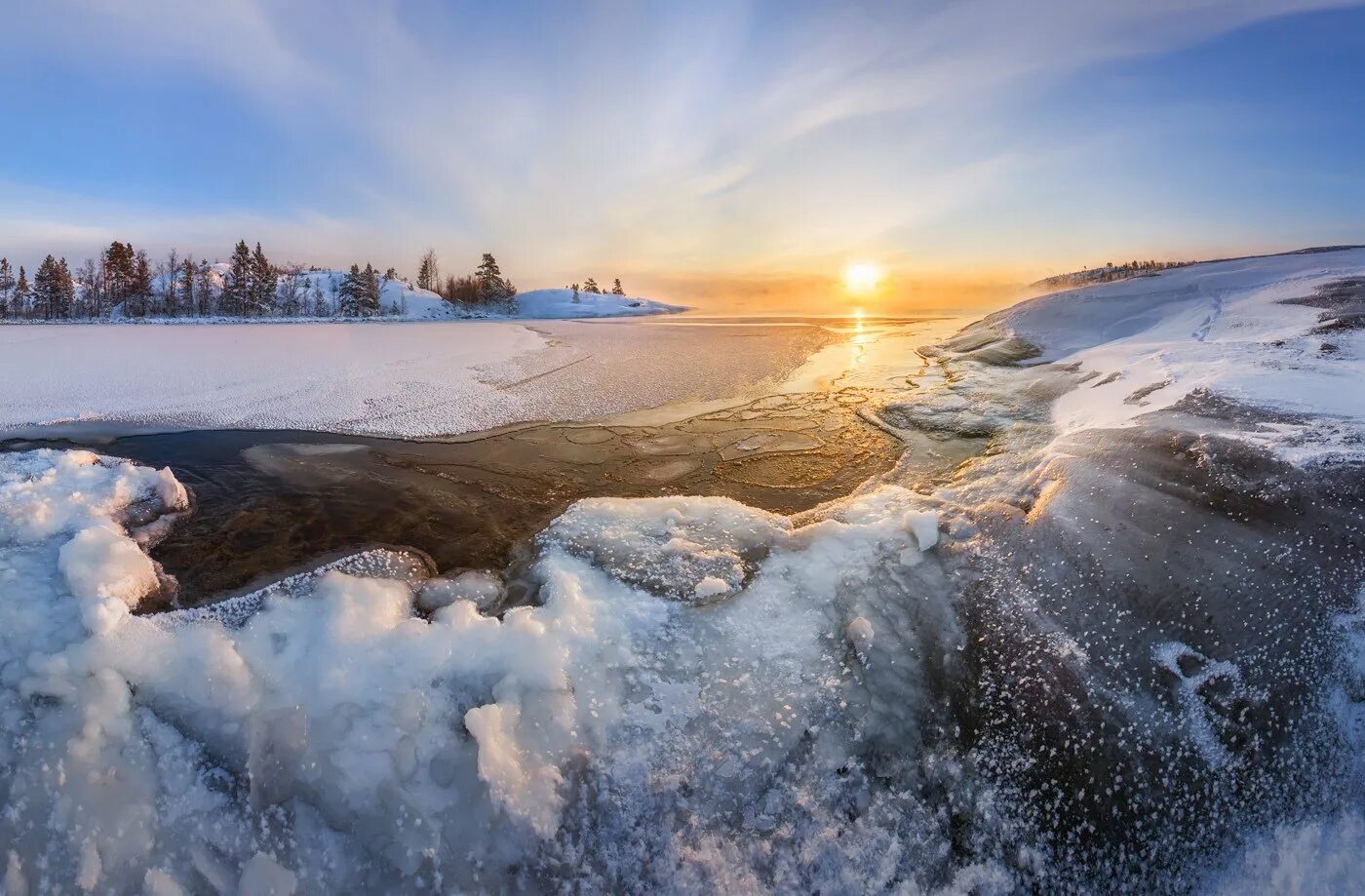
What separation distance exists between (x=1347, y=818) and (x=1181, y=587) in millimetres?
1109

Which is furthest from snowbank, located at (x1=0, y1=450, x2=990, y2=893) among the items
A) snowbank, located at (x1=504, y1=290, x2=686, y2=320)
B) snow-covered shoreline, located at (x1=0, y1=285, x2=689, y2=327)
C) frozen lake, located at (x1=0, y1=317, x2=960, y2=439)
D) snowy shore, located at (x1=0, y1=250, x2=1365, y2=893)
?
snowbank, located at (x1=504, y1=290, x2=686, y2=320)

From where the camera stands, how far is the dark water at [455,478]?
3.98 meters

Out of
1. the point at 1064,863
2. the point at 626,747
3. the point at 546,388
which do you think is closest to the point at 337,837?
the point at 626,747

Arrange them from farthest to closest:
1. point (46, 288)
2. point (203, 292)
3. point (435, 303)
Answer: point (435, 303)
point (203, 292)
point (46, 288)

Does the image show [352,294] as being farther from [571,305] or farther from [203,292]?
[571,305]

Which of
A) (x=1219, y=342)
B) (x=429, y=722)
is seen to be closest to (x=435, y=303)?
(x=1219, y=342)

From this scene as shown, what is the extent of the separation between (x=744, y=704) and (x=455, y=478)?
3687 mm

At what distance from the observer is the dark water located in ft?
13.0

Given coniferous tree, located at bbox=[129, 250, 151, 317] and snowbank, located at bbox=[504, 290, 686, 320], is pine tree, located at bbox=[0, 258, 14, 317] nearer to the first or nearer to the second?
coniferous tree, located at bbox=[129, 250, 151, 317]

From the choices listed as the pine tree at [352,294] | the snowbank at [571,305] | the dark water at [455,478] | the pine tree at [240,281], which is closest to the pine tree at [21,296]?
the pine tree at [240,281]

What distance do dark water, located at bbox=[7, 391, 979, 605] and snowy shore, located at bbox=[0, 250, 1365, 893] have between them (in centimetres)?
46

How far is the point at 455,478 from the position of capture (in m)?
5.28

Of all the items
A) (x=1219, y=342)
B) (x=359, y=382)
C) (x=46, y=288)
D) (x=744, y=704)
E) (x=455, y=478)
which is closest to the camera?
(x=744, y=704)

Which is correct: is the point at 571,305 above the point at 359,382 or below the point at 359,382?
above
